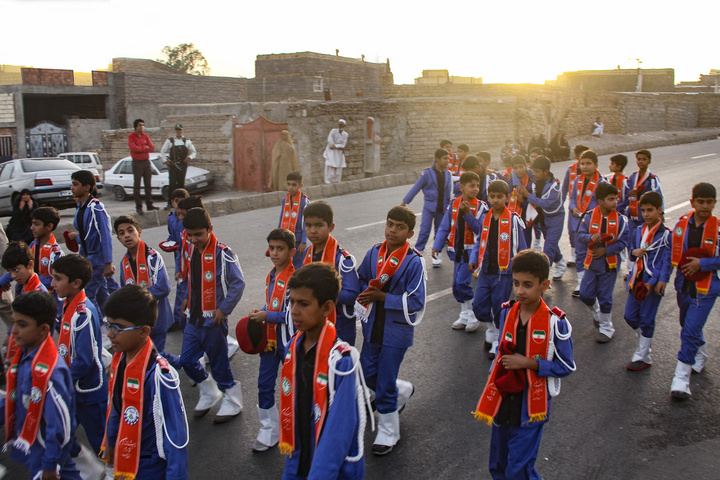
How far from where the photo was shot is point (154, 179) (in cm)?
1750

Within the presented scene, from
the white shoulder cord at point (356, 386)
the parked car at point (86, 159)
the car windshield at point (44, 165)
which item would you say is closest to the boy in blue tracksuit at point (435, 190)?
the white shoulder cord at point (356, 386)

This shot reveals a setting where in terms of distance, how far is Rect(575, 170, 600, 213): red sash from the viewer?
8.48 m

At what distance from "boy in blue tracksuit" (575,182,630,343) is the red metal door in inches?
495

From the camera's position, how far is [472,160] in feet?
29.3

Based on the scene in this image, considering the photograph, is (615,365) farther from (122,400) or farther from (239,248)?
(239,248)

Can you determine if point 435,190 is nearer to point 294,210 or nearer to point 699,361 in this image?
point 294,210

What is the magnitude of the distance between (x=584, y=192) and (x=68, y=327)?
7.08 meters

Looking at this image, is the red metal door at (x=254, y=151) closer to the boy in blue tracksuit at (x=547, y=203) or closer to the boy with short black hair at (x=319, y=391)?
the boy in blue tracksuit at (x=547, y=203)

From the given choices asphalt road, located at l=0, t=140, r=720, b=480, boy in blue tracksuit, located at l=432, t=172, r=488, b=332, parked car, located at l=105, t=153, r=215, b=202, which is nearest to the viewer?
asphalt road, located at l=0, t=140, r=720, b=480

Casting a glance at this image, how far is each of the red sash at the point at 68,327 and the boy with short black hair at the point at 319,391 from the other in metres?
1.89

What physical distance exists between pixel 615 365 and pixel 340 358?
4220mm

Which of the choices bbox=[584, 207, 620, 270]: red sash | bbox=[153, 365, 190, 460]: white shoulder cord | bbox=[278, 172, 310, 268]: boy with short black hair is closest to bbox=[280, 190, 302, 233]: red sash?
bbox=[278, 172, 310, 268]: boy with short black hair

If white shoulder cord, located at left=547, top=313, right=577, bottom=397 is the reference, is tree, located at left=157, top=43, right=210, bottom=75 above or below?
above

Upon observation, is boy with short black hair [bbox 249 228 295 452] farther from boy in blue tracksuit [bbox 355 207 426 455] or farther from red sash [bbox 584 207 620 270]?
red sash [bbox 584 207 620 270]
